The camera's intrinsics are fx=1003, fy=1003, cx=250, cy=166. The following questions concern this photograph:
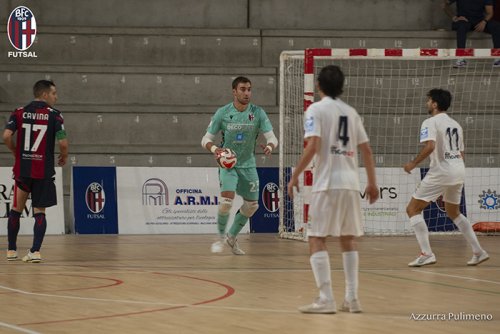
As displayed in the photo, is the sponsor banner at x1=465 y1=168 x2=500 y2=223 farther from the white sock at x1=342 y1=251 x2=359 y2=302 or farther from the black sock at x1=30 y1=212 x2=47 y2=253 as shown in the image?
the white sock at x1=342 y1=251 x2=359 y2=302

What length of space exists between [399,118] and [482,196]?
10.1 ft

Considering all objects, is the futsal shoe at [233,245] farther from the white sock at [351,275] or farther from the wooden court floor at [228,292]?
the white sock at [351,275]

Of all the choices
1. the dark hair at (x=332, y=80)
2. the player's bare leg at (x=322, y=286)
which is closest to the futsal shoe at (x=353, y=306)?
the player's bare leg at (x=322, y=286)

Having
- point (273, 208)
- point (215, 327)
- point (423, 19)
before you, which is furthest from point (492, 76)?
point (215, 327)

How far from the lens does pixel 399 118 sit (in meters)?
20.5

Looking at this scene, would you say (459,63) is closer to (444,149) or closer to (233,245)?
(233,245)

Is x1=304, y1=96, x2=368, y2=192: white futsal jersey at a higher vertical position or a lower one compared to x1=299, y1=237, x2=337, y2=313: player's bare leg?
higher

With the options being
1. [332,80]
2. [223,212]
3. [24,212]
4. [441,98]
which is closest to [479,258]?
[441,98]

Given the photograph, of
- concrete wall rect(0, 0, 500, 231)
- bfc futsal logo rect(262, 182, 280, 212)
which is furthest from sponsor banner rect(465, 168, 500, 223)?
bfc futsal logo rect(262, 182, 280, 212)

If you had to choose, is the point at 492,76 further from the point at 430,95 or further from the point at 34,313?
the point at 34,313

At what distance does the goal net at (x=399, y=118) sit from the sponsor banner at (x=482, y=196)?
2cm

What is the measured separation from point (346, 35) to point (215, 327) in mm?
15503

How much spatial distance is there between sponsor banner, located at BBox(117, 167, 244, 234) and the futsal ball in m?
4.76

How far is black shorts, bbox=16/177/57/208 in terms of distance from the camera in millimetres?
11906
